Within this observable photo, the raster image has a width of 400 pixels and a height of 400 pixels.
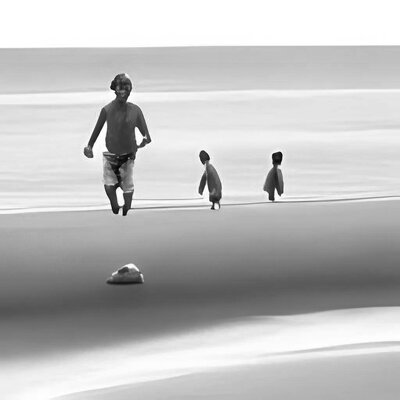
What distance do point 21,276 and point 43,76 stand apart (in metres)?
69.3

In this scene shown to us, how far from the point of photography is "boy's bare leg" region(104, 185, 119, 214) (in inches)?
453

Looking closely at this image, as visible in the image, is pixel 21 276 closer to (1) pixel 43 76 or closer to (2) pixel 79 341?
(2) pixel 79 341

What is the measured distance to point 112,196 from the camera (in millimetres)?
11570

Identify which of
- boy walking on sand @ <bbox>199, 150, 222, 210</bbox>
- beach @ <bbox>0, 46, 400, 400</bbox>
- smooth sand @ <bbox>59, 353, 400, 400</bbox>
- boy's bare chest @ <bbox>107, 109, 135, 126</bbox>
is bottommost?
smooth sand @ <bbox>59, 353, 400, 400</bbox>

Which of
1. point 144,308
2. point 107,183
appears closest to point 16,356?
point 144,308

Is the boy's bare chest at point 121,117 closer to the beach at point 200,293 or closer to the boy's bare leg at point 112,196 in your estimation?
the beach at point 200,293

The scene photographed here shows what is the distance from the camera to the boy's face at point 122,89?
1104 cm

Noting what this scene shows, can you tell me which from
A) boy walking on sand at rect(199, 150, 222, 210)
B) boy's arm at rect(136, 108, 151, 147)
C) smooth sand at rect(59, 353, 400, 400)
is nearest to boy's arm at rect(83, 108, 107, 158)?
boy's arm at rect(136, 108, 151, 147)

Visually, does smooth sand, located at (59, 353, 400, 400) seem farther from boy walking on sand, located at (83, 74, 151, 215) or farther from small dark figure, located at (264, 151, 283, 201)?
small dark figure, located at (264, 151, 283, 201)

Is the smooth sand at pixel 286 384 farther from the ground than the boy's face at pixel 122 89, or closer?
closer

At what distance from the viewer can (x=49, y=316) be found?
A: 865 centimetres

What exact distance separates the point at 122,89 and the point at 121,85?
6cm

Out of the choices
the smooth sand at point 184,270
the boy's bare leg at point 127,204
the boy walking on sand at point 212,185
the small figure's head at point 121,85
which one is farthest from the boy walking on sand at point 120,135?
the boy walking on sand at point 212,185

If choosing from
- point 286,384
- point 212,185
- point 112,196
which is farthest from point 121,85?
point 286,384
